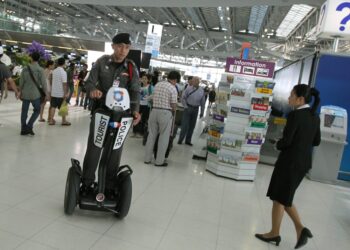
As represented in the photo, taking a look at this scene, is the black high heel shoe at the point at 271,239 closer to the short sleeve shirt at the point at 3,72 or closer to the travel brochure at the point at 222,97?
the travel brochure at the point at 222,97

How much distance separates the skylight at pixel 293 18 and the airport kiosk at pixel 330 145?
5.31 m

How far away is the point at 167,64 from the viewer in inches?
1355

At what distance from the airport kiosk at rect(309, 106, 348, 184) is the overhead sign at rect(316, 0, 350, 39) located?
1.45 metres

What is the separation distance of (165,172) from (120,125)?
265 centimetres

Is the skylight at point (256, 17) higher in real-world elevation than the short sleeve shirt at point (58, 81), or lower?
higher

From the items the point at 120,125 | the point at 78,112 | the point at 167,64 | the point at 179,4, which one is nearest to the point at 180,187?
the point at 120,125

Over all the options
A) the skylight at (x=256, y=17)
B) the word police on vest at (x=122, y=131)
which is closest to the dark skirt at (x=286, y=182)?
the word police on vest at (x=122, y=131)

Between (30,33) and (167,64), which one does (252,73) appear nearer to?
(30,33)

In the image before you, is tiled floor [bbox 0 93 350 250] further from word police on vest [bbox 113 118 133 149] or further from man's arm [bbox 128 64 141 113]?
man's arm [bbox 128 64 141 113]

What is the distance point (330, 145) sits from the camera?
6895 millimetres

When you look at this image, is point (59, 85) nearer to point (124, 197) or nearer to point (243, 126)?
point (243, 126)

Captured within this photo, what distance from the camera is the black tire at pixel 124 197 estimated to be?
11.0ft

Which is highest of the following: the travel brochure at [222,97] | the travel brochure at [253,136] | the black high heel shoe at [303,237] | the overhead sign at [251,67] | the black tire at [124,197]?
the overhead sign at [251,67]

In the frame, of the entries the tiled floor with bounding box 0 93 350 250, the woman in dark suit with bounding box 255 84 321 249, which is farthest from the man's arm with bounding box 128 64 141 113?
the woman in dark suit with bounding box 255 84 321 249
